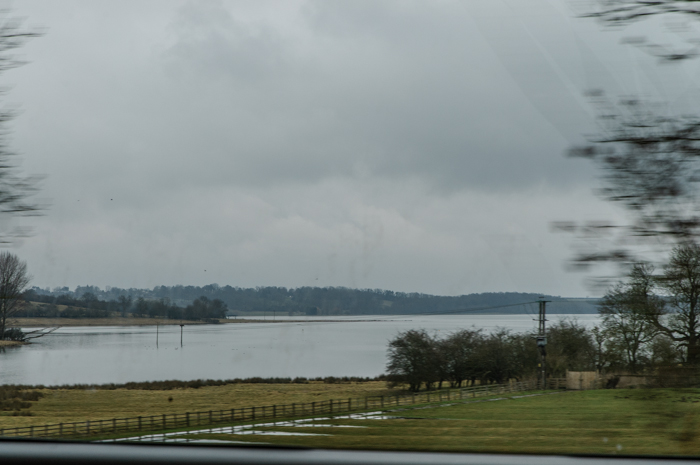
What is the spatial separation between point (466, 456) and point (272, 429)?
634mm

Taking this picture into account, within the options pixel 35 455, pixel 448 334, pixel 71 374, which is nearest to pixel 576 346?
pixel 448 334

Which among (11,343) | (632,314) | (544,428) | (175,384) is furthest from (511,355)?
(11,343)

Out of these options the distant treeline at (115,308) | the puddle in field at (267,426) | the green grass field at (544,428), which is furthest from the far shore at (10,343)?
the green grass field at (544,428)

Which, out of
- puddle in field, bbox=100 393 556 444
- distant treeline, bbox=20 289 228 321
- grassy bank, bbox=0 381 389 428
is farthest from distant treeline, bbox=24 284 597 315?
puddle in field, bbox=100 393 556 444

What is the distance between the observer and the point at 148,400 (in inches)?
84.4

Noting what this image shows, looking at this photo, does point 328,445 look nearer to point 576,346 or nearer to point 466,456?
point 466,456

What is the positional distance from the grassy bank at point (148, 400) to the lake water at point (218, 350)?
0.10m

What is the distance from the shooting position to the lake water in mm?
2070

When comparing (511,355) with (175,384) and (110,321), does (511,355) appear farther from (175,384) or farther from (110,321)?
(110,321)

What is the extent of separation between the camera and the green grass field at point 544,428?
1.27 m

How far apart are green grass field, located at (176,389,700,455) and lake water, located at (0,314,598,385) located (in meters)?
0.38

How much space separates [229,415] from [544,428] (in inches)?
39.4

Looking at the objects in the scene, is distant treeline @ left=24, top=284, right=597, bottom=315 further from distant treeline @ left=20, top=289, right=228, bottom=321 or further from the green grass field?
the green grass field

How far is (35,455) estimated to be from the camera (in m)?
1.35
